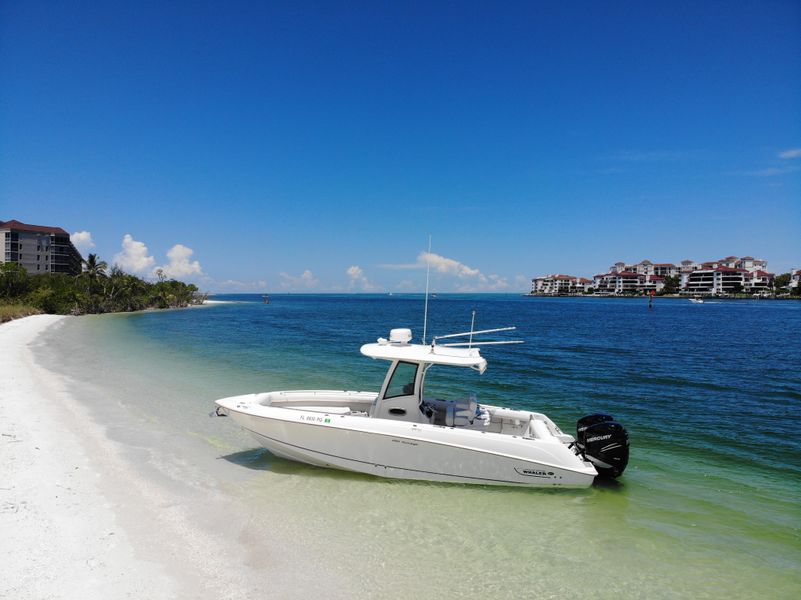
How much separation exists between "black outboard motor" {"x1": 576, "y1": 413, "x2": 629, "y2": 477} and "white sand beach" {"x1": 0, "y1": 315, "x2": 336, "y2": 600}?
574 centimetres

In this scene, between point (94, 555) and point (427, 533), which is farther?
point (427, 533)

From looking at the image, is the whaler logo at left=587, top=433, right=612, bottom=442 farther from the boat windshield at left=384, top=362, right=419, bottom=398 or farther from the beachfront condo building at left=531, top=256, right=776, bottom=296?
the beachfront condo building at left=531, top=256, right=776, bottom=296

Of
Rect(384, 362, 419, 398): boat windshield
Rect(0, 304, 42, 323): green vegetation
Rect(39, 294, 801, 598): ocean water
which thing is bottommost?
Rect(39, 294, 801, 598): ocean water

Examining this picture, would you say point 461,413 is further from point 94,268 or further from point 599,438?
point 94,268

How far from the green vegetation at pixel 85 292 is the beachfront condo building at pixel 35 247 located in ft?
86.4

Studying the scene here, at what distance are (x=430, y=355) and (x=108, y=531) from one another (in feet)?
18.9

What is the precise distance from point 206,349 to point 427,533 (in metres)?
26.1

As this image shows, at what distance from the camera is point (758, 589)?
571 centimetres

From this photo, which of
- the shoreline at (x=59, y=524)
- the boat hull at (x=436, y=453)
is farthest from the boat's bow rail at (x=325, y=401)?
the shoreline at (x=59, y=524)

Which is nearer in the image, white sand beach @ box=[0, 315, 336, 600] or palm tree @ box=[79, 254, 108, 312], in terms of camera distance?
white sand beach @ box=[0, 315, 336, 600]

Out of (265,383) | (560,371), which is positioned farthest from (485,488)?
(560,371)

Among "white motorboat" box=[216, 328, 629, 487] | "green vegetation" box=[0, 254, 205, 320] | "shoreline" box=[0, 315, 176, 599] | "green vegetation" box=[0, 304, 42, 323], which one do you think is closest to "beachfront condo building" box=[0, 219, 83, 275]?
"green vegetation" box=[0, 254, 205, 320]

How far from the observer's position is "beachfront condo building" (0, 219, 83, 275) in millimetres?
89375

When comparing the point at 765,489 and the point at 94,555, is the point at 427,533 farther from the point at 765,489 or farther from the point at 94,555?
the point at 765,489
